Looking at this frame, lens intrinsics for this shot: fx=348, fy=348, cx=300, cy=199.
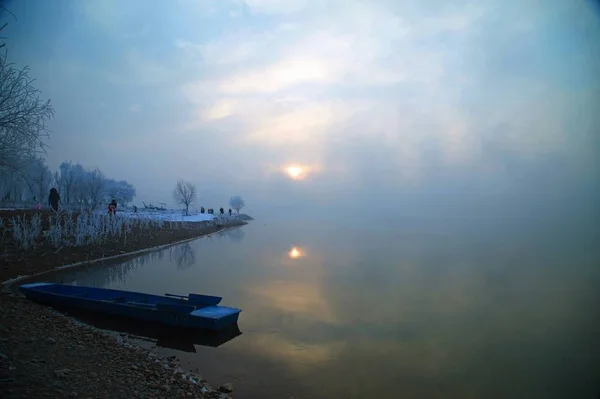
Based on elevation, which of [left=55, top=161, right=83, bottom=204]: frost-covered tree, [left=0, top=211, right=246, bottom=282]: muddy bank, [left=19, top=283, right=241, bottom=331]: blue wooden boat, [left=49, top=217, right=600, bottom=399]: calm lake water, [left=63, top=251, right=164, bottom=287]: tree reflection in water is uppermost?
[left=55, top=161, right=83, bottom=204]: frost-covered tree

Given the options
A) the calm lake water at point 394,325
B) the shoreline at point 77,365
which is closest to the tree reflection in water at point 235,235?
the calm lake water at point 394,325

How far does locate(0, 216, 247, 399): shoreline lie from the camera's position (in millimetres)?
5539

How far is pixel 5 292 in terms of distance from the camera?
14.0m

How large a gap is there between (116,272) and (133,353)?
45.5 ft

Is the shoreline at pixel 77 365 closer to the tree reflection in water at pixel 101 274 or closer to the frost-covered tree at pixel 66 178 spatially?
the tree reflection in water at pixel 101 274

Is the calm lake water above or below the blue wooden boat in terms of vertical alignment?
below

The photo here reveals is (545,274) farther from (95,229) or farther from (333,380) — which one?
(95,229)

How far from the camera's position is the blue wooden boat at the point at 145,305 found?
36.8 ft

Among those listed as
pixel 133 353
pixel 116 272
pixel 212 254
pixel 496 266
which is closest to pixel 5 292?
pixel 116 272

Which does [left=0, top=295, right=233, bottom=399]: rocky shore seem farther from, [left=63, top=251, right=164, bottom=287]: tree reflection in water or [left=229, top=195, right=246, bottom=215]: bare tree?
[left=229, top=195, right=246, bottom=215]: bare tree

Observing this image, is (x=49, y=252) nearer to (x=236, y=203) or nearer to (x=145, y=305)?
(x=145, y=305)

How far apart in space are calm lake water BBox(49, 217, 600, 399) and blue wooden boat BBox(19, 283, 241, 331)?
105 centimetres

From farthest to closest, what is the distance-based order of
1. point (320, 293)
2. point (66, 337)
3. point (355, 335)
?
1. point (320, 293)
2. point (355, 335)
3. point (66, 337)

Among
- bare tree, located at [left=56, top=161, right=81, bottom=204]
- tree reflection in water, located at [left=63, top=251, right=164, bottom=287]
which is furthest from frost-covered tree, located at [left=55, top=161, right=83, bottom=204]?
tree reflection in water, located at [left=63, top=251, right=164, bottom=287]
